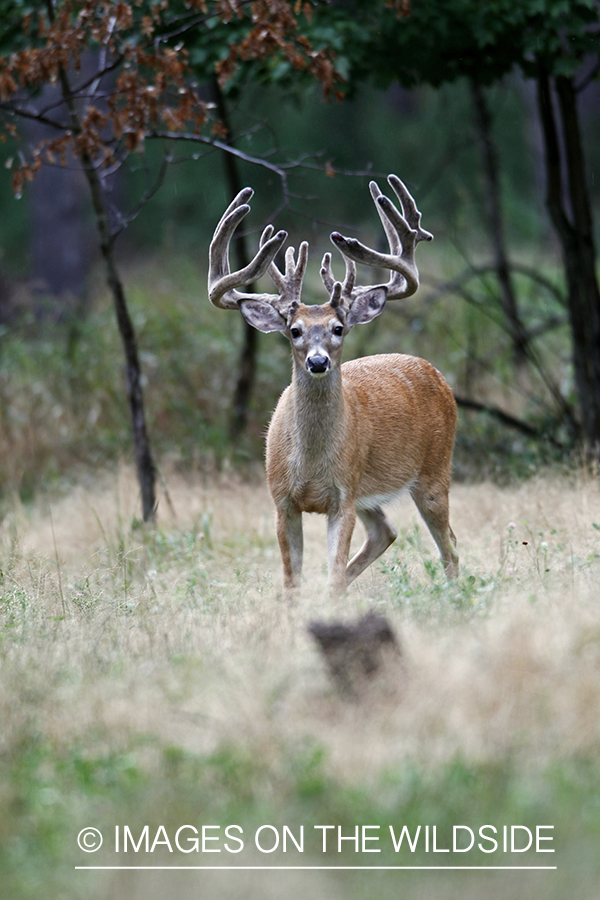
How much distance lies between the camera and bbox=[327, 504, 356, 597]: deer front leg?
6.12m

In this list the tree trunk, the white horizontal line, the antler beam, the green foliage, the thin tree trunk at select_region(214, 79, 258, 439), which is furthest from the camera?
the thin tree trunk at select_region(214, 79, 258, 439)

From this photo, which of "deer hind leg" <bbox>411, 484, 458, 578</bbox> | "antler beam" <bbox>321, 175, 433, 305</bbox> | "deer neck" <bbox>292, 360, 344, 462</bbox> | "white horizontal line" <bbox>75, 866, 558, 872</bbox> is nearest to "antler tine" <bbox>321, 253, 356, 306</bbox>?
"antler beam" <bbox>321, 175, 433, 305</bbox>

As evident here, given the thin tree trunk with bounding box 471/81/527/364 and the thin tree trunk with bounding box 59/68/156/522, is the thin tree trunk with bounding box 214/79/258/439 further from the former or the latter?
the thin tree trunk with bounding box 59/68/156/522

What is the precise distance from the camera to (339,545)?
618cm

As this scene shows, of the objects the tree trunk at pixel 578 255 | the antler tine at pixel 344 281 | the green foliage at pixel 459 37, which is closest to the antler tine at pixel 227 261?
the antler tine at pixel 344 281

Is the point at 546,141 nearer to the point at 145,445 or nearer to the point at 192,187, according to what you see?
the point at 145,445

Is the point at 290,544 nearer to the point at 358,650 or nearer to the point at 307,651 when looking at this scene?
the point at 307,651

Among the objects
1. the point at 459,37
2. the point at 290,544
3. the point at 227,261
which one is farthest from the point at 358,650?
the point at 459,37

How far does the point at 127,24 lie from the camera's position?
693cm

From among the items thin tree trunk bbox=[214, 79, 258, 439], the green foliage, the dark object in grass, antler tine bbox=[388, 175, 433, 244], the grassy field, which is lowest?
the grassy field

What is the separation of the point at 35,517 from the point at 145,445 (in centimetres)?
164

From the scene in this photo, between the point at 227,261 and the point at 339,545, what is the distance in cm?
164

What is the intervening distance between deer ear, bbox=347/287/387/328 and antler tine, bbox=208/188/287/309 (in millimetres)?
417

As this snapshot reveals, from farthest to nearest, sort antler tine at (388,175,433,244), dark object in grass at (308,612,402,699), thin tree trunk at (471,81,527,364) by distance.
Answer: thin tree trunk at (471,81,527,364), antler tine at (388,175,433,244), dark object in grass at (308,612,402,699)
